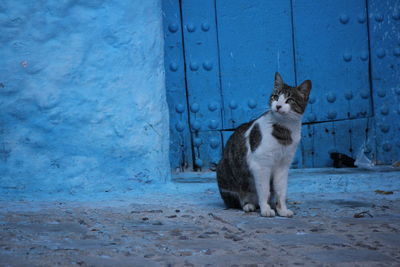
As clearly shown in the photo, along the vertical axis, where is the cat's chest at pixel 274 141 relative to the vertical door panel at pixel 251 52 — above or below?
below

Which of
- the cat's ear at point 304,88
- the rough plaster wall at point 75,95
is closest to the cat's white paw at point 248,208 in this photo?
the cat's ear at point 304,88

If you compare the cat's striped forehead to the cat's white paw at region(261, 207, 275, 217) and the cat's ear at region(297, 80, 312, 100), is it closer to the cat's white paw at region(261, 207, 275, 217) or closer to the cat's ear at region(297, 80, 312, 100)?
the cat's ear at region(297, 80, 312, 100)

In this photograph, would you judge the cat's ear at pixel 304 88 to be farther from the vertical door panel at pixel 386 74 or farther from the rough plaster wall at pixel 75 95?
the vertical door panel at pixel 386 74

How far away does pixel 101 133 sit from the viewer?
3.12 metres

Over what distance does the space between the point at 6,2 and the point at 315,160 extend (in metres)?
2.47

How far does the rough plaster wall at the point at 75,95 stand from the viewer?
9.89ft

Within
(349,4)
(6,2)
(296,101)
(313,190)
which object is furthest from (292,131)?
(6,2)

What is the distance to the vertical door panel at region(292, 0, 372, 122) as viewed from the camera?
3660 millimetres

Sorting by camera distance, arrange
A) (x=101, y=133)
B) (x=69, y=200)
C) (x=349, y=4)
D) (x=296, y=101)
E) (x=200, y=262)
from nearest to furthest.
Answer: (x=200, y=262) → (x=296, y=101) → (x=69, y=200) → (x=101, y=133) → (x=349, y=4)

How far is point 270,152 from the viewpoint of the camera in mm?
2439

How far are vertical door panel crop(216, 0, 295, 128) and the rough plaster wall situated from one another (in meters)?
0.70

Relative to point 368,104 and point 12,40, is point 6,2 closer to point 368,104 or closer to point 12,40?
point 12,40

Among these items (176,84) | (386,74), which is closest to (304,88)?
(176,84)

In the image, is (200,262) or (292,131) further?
(292,131)
